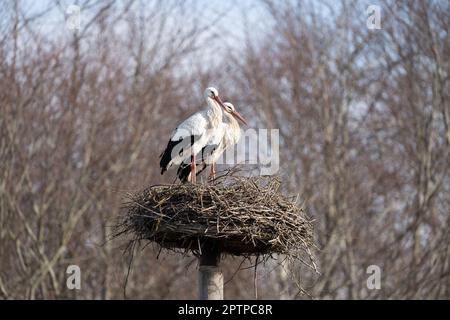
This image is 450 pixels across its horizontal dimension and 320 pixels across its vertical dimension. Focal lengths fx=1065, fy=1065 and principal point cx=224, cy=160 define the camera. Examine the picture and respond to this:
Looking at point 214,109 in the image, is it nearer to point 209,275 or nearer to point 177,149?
point 177,149

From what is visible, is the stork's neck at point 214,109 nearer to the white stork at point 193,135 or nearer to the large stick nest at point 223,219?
the white stork at point 193,135

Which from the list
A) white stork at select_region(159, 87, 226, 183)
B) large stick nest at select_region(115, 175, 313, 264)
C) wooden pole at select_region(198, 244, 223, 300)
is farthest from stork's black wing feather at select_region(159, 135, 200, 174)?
wooden pole at select_region(198, 244, 223, 300)

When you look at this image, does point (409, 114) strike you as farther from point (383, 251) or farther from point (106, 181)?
point (106, 181)

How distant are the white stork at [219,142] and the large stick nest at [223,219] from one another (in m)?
2.14

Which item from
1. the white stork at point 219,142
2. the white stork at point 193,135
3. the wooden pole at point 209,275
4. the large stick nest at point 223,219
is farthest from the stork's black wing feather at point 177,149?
the wooden pole at point 209,275

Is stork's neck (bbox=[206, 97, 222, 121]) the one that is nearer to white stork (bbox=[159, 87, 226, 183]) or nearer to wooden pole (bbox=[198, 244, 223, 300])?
white stork (bbox=[159, 87, 226, 183])

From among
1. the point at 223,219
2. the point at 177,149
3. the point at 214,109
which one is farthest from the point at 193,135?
the point at 223,219

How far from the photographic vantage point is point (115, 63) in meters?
26.1

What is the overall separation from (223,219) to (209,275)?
66cm

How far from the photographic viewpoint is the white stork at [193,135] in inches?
536

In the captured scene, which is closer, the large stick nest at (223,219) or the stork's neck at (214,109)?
the large stick nest at (223,219)

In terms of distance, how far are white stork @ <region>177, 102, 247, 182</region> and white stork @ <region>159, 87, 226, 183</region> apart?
76mm

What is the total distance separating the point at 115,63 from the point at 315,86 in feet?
16.2
